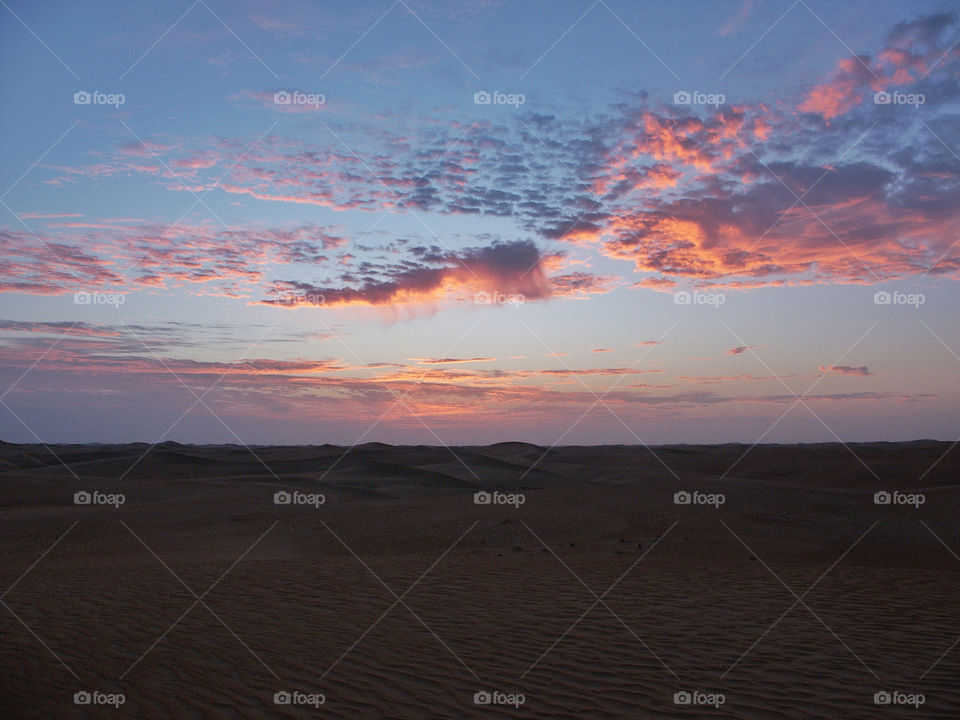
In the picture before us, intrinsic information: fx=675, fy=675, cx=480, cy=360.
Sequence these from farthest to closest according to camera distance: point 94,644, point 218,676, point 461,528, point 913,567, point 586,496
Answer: point 586,496 < point 461,528 < point 913,567 < point 94,644 < point 218,676

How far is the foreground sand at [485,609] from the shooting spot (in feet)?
21.9

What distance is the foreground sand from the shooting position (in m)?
6.68

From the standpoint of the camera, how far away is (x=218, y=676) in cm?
705

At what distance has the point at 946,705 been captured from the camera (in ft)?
21.3

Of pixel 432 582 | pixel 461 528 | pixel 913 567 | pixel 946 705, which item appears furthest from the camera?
pixel 461 528

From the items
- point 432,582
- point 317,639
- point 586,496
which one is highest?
point 586,496

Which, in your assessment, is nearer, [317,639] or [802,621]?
[317,639]

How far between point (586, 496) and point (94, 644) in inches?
733

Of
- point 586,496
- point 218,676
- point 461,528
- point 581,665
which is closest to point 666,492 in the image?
point 586,496

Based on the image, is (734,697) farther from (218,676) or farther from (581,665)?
(218,676)

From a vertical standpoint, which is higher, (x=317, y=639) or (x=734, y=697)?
(x=317, y=639)

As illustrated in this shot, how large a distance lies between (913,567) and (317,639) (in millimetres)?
12502

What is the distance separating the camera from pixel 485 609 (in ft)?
32.2

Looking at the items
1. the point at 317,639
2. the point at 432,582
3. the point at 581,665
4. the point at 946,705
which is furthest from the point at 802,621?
the point at 317,639
